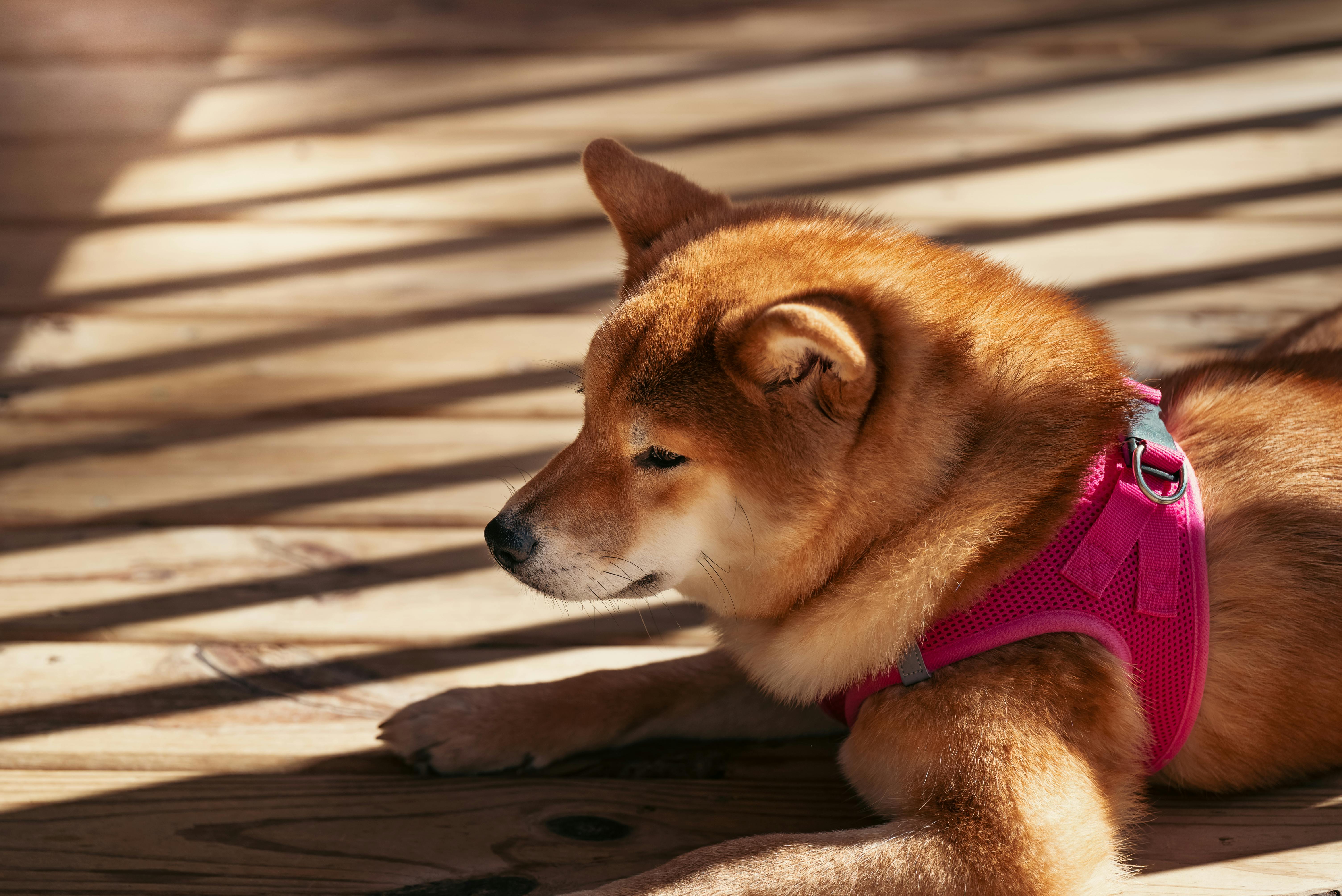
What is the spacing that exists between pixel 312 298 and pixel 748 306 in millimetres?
2112

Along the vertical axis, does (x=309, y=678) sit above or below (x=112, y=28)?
below

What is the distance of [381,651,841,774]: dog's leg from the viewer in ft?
6.88

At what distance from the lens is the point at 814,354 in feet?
5.59

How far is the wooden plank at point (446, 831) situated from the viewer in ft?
6.07

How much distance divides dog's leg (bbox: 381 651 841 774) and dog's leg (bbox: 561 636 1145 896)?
436 millimetres

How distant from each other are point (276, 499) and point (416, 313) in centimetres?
87

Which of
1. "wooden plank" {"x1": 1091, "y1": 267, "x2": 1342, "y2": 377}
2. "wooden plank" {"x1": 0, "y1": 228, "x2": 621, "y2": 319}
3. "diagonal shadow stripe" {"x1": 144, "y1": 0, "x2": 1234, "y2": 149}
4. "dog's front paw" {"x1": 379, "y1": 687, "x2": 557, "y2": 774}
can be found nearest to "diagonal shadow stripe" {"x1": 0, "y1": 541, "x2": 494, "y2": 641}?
"dog's front paw" {"x1": 379, "y1": 687, "x2": 557, "y2": 774}

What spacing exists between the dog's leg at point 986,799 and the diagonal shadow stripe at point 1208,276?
1.91 m

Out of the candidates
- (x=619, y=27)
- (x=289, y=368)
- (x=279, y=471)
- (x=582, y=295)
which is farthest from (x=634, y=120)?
(x=279, y=471)

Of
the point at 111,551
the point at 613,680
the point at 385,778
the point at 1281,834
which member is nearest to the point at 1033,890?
the point at 1281,834

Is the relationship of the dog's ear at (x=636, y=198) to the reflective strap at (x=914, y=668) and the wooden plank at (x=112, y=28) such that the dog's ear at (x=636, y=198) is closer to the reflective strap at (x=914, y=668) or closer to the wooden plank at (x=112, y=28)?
the reflective strap at (x=914, y=668)

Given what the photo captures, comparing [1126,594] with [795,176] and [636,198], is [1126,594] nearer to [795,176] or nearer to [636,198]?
[636,198]

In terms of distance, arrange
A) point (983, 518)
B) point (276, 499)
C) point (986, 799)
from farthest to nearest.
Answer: point (276, 499), point (983, 518), point (986, 799)

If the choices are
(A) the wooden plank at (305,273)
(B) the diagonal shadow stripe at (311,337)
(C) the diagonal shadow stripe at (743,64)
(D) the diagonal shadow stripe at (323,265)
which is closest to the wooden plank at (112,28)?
(C) the diagonal shadow stripe at (743,64)
